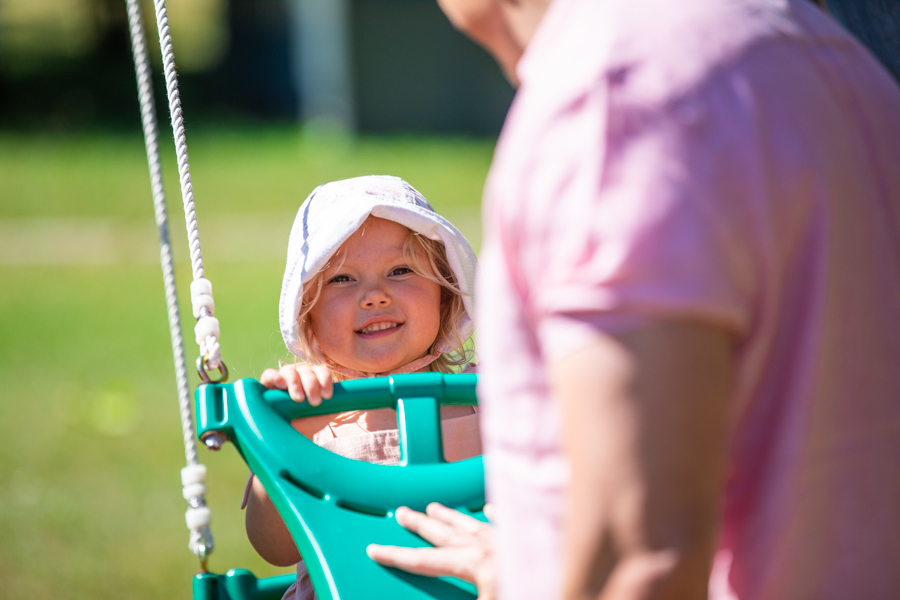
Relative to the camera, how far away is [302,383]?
5.26 feet

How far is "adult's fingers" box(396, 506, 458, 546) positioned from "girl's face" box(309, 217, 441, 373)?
21.7 inches

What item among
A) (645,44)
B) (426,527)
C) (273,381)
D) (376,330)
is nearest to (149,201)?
(376,330)

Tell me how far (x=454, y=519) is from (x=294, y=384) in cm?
38

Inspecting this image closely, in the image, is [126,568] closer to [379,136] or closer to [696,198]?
[696,198]

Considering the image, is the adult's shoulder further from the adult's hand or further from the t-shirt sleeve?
the adult's hand

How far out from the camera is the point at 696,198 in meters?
0.71

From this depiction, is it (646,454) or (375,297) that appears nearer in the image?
(646,454)

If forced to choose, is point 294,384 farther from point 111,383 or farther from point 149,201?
point 149,201

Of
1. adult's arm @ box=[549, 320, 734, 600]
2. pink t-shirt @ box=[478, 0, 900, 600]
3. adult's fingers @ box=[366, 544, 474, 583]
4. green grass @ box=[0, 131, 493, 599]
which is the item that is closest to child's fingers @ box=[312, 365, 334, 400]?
adult's fingers @ box=[366, 544, 474, 583]

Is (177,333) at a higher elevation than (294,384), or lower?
higher

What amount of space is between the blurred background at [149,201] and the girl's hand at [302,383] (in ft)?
5.91

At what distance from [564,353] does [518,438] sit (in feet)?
0.45

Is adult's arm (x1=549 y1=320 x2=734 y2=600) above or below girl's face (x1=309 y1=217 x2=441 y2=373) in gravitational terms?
below

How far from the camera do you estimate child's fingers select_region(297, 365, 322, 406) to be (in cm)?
159
